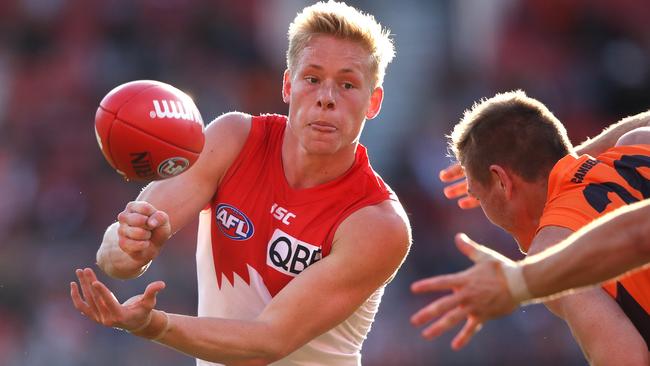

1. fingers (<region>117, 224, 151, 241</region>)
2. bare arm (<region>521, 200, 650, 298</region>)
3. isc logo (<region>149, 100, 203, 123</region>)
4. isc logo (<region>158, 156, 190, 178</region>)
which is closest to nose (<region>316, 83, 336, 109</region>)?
isc logo (<region>149, 100, 203, 123</region>)

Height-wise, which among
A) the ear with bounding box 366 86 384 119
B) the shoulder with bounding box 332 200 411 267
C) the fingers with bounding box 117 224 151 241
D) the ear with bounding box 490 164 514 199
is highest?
the ear with bounding box 366 86 384 119

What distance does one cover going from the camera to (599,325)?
4.70 metres

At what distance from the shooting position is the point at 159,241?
525cm

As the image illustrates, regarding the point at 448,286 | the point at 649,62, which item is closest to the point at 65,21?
the point at 649,62

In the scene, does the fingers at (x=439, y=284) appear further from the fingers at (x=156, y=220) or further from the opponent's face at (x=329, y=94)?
the opponent's face at (x=329, y=94)

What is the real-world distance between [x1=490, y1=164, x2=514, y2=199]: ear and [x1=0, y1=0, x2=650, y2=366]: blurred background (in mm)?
4968

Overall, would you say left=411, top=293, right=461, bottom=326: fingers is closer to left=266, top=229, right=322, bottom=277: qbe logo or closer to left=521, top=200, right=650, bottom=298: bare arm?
left=521, top=200, right=650, bottom=298: bare arm

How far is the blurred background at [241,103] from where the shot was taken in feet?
36.9

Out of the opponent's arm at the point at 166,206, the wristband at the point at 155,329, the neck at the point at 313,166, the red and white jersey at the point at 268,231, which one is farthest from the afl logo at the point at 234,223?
the wristband at the point at 155,329

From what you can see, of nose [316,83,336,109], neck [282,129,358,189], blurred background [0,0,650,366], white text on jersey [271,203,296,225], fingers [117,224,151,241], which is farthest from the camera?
blurred background [0,0,650,366]

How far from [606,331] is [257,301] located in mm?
1898

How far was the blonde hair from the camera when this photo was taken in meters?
5.56

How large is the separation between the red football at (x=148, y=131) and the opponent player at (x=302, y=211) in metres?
0.33

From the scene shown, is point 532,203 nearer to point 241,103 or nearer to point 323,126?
point 323,126
